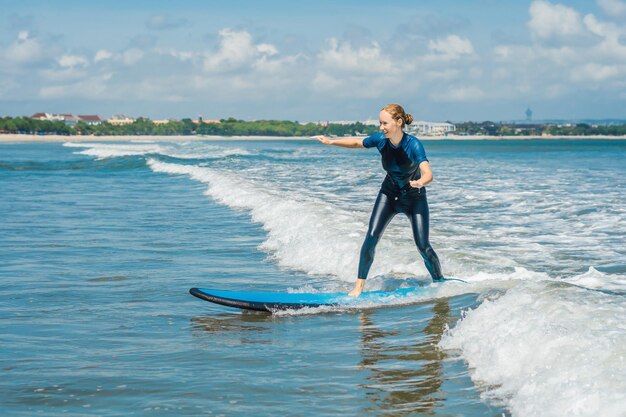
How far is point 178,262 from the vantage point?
1249cm

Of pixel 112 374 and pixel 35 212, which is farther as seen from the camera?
pixel 35 212

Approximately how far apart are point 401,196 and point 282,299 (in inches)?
64.1

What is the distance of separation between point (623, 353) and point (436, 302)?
3537 mm

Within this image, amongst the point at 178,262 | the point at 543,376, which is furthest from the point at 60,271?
the point at 543,376

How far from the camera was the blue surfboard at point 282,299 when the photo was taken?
884 cm

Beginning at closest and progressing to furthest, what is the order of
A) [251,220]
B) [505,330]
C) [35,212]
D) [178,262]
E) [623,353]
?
[623,353]
[505,330]
[178,262]
[251,220]
[35,212]

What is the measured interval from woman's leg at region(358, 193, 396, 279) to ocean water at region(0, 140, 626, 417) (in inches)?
19.7

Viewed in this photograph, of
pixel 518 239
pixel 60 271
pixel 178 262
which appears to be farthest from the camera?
pixel 518 239

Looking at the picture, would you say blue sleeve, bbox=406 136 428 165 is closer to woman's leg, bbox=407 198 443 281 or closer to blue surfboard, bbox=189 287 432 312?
woman's leg, bbox=407 198 443 281

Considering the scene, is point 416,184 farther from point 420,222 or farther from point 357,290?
point 357,290

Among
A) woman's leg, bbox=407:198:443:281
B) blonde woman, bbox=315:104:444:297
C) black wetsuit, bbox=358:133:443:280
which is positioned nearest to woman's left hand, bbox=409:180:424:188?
blonde woman, bbox=315:104:444:297

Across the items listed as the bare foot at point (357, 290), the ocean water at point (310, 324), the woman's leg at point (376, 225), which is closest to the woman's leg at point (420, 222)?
the woman's leg at point (376, 225)

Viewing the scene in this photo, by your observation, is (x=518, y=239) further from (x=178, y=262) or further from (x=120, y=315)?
(x=120, y=315)

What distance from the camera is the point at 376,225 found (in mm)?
9195
